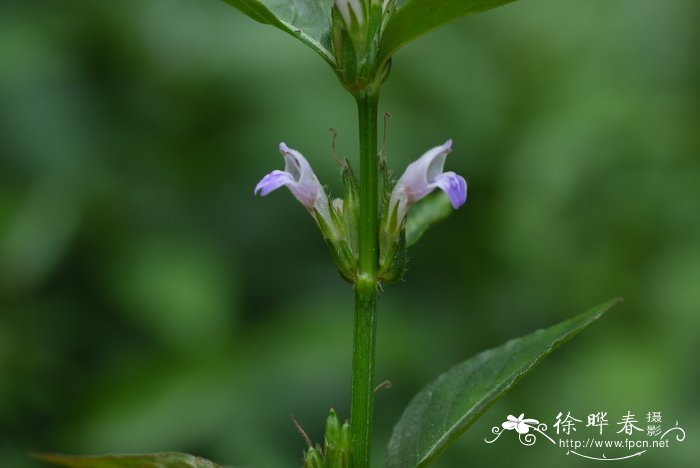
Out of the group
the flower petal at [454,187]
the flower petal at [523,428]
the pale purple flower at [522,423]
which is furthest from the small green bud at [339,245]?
the flower petal at [523,428]

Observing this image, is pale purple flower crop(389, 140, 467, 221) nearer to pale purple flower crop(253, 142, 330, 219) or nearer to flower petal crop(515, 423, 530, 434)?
pale purple flower crop(253, 142, 330, 219)

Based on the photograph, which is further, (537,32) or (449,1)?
(537,32)

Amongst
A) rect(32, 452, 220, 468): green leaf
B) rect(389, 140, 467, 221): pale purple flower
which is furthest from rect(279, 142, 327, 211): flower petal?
rect(32, 452, 220, 468): green leaf

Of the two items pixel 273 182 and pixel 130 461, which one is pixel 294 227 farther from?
pixel 130 461

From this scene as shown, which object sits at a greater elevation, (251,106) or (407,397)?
(251,106)

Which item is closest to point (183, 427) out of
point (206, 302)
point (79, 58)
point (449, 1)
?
point (206, 302)

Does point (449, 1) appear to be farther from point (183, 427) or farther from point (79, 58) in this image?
point (79, 58)
